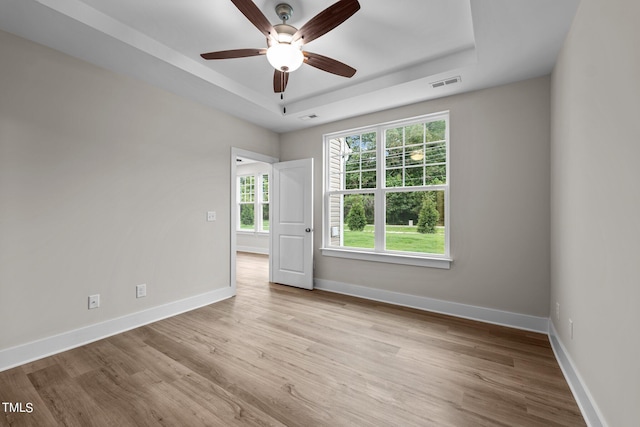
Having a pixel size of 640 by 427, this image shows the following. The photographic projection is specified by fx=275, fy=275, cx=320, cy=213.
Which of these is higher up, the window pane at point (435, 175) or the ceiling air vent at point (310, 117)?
the ceiling air vent at point (310, 117)

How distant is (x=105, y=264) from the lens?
2680 mm

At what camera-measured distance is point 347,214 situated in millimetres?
4168

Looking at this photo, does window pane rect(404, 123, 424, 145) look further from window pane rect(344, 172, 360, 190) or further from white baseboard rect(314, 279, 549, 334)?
white baseboard rect(314, 279, 549, 334)

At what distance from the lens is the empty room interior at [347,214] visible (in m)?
1.62

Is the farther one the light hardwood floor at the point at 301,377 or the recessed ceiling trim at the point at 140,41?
the recessed ceiling trim at the point at 140,41

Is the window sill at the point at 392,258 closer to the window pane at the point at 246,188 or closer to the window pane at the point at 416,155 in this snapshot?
the window pane at the point at 416,155

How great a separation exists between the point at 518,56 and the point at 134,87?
3716mm

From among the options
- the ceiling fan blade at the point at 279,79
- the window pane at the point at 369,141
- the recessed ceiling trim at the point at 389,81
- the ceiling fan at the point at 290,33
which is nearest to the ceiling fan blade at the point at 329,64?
the ceiling fan at the point at 290,33

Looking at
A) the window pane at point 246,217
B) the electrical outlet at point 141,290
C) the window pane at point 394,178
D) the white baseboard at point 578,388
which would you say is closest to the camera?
the white baseboard at point 578,388

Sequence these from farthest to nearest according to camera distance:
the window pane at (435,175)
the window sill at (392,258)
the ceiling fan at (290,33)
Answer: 1. the window pane at (435,175)
2. the window sill at (392,258)
3. the ceiling fan at (290,33)

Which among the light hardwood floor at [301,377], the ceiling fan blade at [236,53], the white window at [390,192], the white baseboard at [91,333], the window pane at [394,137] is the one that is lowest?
the light hardwood floor at [301,377]

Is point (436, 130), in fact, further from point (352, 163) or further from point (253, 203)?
point (253, 203)

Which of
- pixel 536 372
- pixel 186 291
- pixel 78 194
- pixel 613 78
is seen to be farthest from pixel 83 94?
pixel 536 372

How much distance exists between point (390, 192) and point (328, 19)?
242 centimetres
